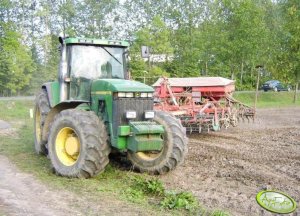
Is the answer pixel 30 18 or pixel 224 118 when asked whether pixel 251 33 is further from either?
pixel 30 18

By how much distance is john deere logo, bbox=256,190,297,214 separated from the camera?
5509mm

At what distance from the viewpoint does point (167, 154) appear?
7211mm

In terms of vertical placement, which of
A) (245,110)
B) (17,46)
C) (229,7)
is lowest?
(245,110)

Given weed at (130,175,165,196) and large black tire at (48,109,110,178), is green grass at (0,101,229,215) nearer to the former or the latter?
weed at (130,175,165,196)

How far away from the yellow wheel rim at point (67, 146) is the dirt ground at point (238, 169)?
1.58 m

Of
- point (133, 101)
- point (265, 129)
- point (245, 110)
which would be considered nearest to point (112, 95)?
point (133, 101)

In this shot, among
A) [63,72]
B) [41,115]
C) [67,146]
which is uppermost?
[63,72]

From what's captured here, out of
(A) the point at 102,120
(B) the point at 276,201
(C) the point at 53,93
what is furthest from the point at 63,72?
(B) the point at 276,201

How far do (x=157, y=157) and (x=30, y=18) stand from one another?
34454 millimetres

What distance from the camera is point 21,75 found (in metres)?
30.9

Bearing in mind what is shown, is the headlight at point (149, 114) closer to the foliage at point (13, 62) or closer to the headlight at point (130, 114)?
the headlight at point (130, 114)

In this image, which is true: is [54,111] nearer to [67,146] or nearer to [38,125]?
[67,146]

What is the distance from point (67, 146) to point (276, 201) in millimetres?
3486

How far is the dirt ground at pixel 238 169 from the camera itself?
604cm
